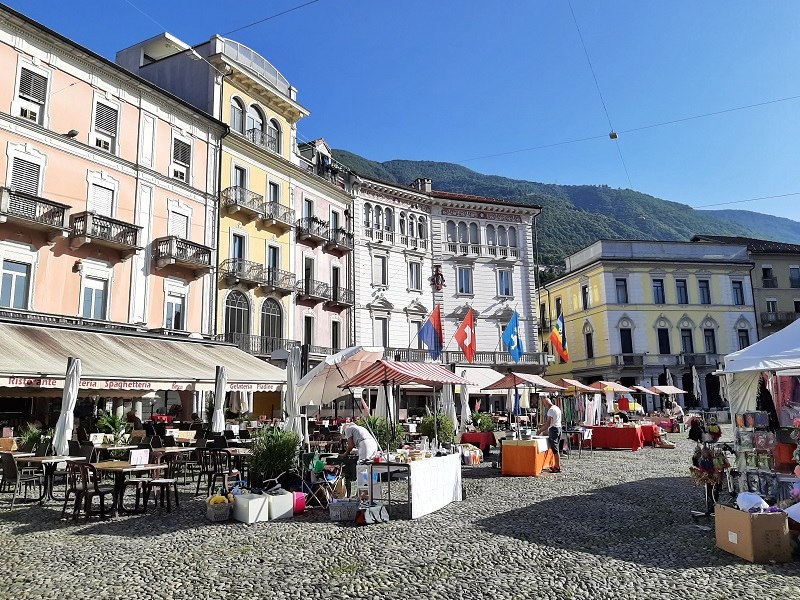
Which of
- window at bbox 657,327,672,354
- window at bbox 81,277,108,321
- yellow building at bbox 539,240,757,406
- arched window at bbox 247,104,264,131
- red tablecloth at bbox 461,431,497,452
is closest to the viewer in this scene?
red tablecloth at bbox 461,431,497,452

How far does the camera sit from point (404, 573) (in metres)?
6.24

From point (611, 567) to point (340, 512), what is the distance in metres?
4.08

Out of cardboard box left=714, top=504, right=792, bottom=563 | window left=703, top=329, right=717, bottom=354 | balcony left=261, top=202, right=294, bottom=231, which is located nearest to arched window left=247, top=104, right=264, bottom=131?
balcony left=261, top=202, right=294, bottom=231

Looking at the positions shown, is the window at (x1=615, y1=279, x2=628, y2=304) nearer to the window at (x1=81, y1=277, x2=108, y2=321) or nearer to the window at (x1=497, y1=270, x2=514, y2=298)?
the window at (x1=497, y1=270, x2=514, y2=298)

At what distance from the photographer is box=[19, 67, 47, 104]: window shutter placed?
1862 centimetres

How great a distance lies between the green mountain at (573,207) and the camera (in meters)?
82.8

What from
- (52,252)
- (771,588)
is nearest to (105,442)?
(52,252)

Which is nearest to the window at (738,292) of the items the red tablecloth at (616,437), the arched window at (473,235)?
the arched window at (473,235)

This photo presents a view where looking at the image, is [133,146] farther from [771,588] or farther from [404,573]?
[771,588]

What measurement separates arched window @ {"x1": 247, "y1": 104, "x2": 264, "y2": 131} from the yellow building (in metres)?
27.9

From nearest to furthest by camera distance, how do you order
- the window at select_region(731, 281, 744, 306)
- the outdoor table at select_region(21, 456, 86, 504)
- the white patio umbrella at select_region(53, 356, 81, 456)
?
the outdoor table at select_region(21, 456, 86, 504) < the white patio umbrella at select_region(53, 356, 81, 456) < the window at select_region(731, 281, 744, 306)

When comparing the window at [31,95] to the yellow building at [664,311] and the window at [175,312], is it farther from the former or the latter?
the yellow building at [664,311]

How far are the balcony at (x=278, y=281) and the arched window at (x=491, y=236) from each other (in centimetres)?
1558

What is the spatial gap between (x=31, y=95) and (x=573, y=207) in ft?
296
